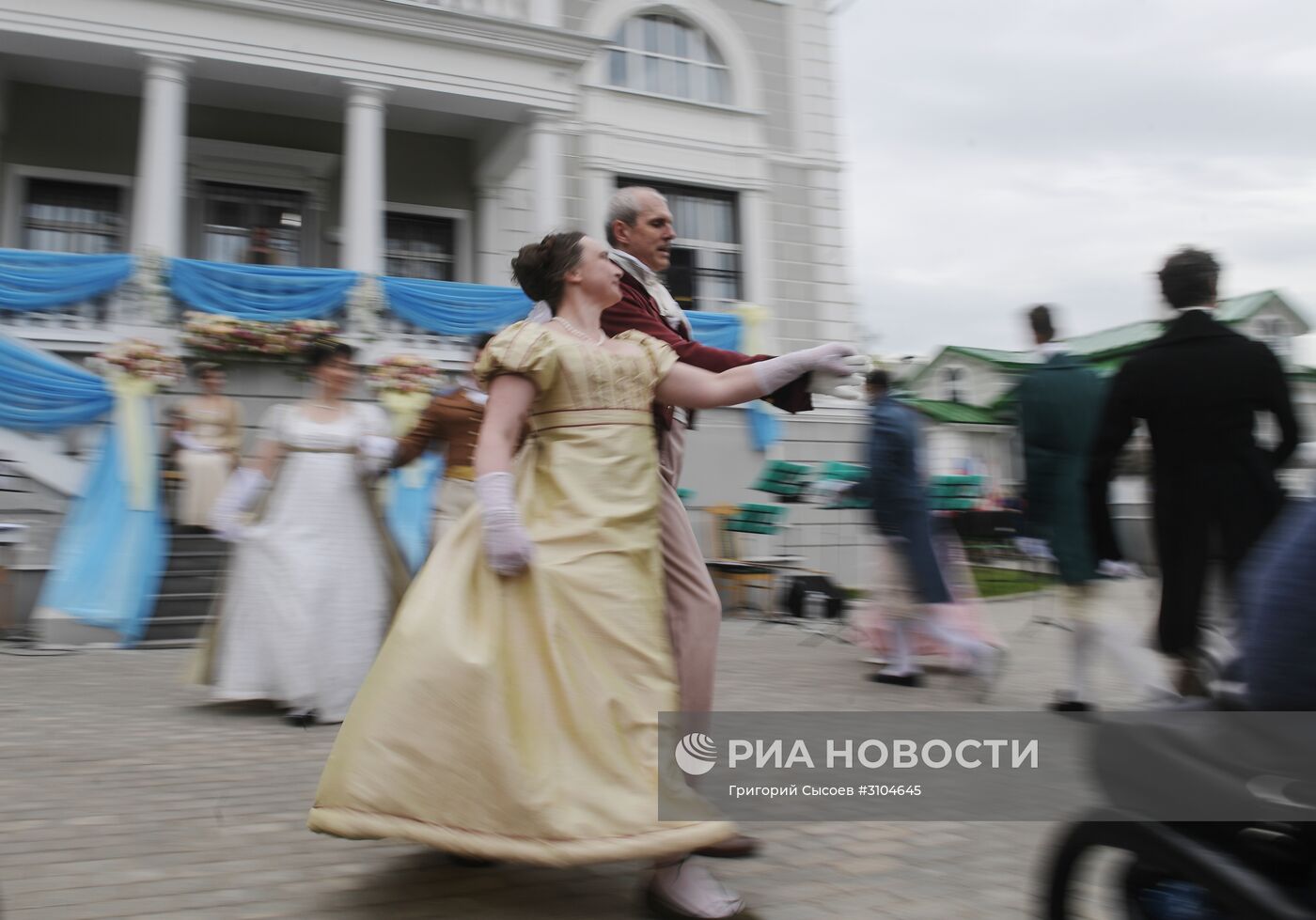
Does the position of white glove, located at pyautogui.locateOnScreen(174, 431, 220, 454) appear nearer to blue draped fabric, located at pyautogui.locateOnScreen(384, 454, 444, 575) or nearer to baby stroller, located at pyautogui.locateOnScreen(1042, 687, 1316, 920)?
blue draped fabric, located at pyautogui.locateOnScreen(384, 454, 444, 575)

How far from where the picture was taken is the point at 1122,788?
6.69ft

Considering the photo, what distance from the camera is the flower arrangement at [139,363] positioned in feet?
33.8

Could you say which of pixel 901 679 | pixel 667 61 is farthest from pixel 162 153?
pixel 901 679

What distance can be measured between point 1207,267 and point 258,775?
4373 millimetres

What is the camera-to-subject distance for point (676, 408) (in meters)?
3.33

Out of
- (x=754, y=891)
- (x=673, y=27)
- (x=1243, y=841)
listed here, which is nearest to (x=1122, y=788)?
(x=1243, y=841)

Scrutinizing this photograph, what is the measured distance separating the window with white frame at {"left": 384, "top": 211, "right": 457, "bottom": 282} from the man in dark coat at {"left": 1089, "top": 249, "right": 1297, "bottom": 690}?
1306 centimetres

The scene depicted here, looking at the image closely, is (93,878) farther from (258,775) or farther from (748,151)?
(748,151)

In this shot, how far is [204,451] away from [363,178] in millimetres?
4521

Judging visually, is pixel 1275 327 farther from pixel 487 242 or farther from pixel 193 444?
pixel 193 444

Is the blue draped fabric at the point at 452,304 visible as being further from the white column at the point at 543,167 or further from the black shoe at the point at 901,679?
the black shoe at the point at 901,679

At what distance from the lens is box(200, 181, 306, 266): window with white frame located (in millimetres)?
15188

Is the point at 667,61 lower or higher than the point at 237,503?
higher

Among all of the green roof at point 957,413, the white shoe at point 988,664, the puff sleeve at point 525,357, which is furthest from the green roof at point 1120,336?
the puff sleeve at point 525,357
